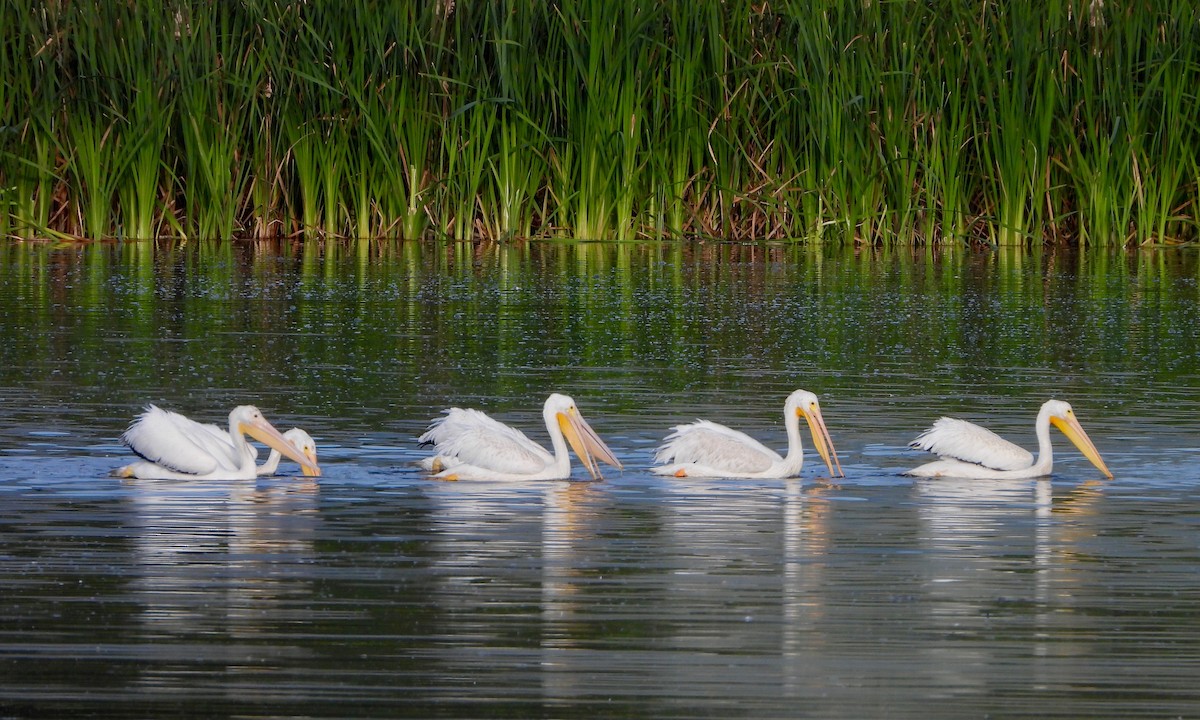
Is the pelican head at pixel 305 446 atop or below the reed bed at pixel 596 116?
below

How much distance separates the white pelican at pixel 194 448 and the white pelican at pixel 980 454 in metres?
2.51

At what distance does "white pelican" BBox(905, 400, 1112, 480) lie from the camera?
898cm

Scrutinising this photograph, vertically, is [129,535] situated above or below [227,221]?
below

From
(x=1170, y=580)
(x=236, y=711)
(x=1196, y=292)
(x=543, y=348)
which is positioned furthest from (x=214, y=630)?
(x=1196, y=292)

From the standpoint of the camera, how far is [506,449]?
8844mm

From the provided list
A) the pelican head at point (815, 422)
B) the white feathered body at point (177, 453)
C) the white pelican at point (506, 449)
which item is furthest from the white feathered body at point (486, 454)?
the pelican head at point (815, 422)

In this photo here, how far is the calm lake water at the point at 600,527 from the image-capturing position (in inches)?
211

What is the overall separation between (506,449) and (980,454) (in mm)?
1945

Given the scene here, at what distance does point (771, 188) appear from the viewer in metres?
21.0

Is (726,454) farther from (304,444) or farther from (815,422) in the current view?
(304,444)

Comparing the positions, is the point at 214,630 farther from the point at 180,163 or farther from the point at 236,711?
the point at 180,163

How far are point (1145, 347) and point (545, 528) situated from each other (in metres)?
6.88

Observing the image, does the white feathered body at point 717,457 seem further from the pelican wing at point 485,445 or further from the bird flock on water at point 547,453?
the pelican wing at point 485,445

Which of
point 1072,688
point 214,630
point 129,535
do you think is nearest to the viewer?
point 1072,688
